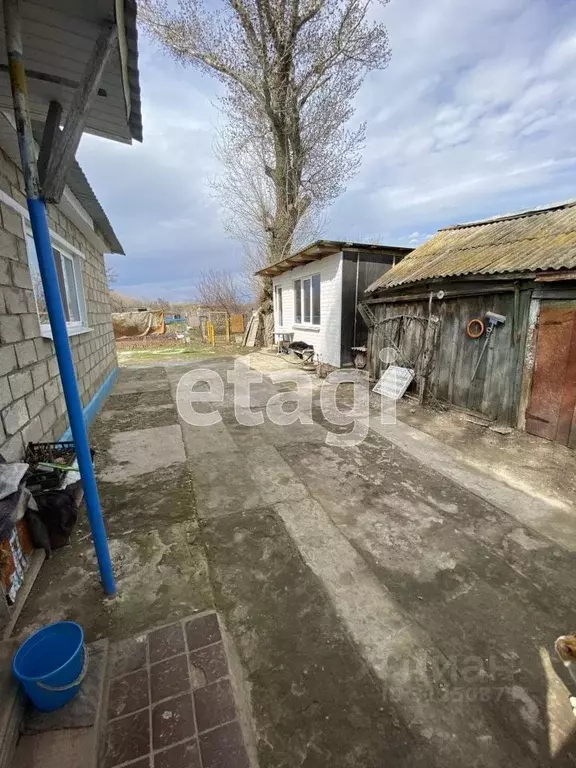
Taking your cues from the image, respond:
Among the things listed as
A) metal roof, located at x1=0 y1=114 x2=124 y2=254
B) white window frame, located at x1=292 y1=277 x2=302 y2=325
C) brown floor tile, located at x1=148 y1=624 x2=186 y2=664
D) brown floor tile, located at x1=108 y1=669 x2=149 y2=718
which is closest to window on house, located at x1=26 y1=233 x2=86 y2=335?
metal roof, located at x1=0 y1=114 x2=124 y2=254

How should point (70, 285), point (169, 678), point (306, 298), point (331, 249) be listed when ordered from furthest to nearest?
point (306, 298) → point (331, 249) → point (70, 285) → point (169, 678)

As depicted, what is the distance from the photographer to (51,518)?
2227 mm

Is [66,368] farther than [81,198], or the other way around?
[81,198]

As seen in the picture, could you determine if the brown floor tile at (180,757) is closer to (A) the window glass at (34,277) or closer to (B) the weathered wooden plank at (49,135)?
(B) the weathered wooden plank at (49,135)

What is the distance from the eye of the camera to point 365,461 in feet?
12.1

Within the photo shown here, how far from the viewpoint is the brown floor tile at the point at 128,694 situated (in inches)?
53.6

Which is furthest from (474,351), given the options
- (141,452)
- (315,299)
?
(315,299)

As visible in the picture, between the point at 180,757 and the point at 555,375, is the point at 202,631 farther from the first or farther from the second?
the point at 555,375

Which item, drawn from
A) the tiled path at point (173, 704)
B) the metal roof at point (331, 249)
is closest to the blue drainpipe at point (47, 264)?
the tiled path at point (173, 704)

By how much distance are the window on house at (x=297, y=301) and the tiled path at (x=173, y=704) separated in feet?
→ 32.7

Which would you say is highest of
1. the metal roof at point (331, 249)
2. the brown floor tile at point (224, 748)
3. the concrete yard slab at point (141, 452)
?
the metal roof at point (331, 249)

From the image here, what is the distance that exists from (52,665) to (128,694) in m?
0.34

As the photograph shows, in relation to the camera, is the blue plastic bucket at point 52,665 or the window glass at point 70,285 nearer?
the blue plastic bucket at point 52,665

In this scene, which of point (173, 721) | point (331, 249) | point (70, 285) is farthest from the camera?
point (331, 249)
